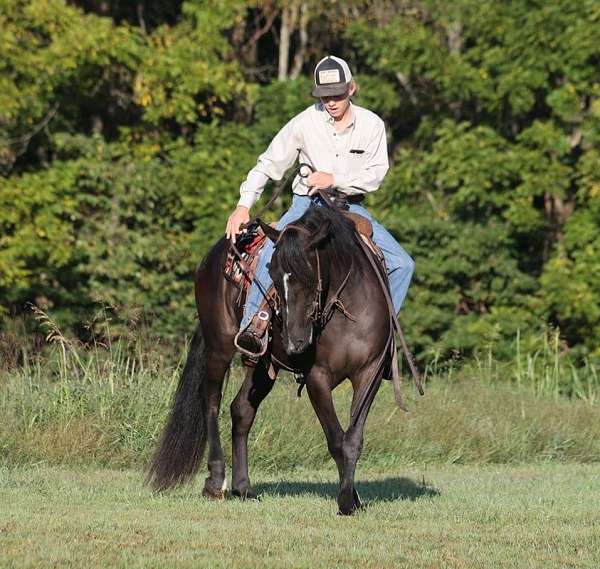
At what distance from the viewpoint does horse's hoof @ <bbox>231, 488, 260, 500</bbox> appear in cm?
1007

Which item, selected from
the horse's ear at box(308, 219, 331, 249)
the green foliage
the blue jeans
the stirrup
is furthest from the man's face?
the green foliage

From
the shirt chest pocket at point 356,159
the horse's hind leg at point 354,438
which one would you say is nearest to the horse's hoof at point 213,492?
the horse's hind leg at point 354,438

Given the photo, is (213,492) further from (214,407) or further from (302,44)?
(302,44)

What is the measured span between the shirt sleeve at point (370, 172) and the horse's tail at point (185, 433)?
186 centimetres

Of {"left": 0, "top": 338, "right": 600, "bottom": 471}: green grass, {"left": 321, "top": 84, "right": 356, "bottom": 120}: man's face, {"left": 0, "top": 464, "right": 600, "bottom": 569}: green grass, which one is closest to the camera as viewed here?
{"left": 0, "top": 464, "right": 600, "bottom": 569}: green grass

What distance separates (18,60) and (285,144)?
12.9m

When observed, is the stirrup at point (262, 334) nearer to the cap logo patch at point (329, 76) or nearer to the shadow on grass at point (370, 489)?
the shadow on grass at point (370, 489)

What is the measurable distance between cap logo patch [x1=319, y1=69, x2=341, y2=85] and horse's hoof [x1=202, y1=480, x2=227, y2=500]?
294 cm

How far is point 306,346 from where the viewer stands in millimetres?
8742

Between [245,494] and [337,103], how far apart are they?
2.80 meters

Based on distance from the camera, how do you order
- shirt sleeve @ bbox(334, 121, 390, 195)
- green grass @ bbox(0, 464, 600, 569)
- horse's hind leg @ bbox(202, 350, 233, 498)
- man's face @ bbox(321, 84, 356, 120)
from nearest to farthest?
green grass @ bbox(0, 464, 600, 569)
man's face @ bbox(321, 84, 356, 120)
shirt sleeve @ bbox(334, 121, 390, 195)
horse's hind leg @ bbox(202, 350, 233, 498)

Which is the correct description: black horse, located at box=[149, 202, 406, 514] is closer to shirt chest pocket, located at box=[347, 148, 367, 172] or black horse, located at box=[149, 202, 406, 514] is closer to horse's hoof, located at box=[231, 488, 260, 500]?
horse's hoof, located at box=[231, 488, 260, 500]

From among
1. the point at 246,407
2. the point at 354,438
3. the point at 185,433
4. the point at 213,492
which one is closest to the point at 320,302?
the point at 354,438

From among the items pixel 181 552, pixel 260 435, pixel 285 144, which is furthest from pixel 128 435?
pixel 181 552
